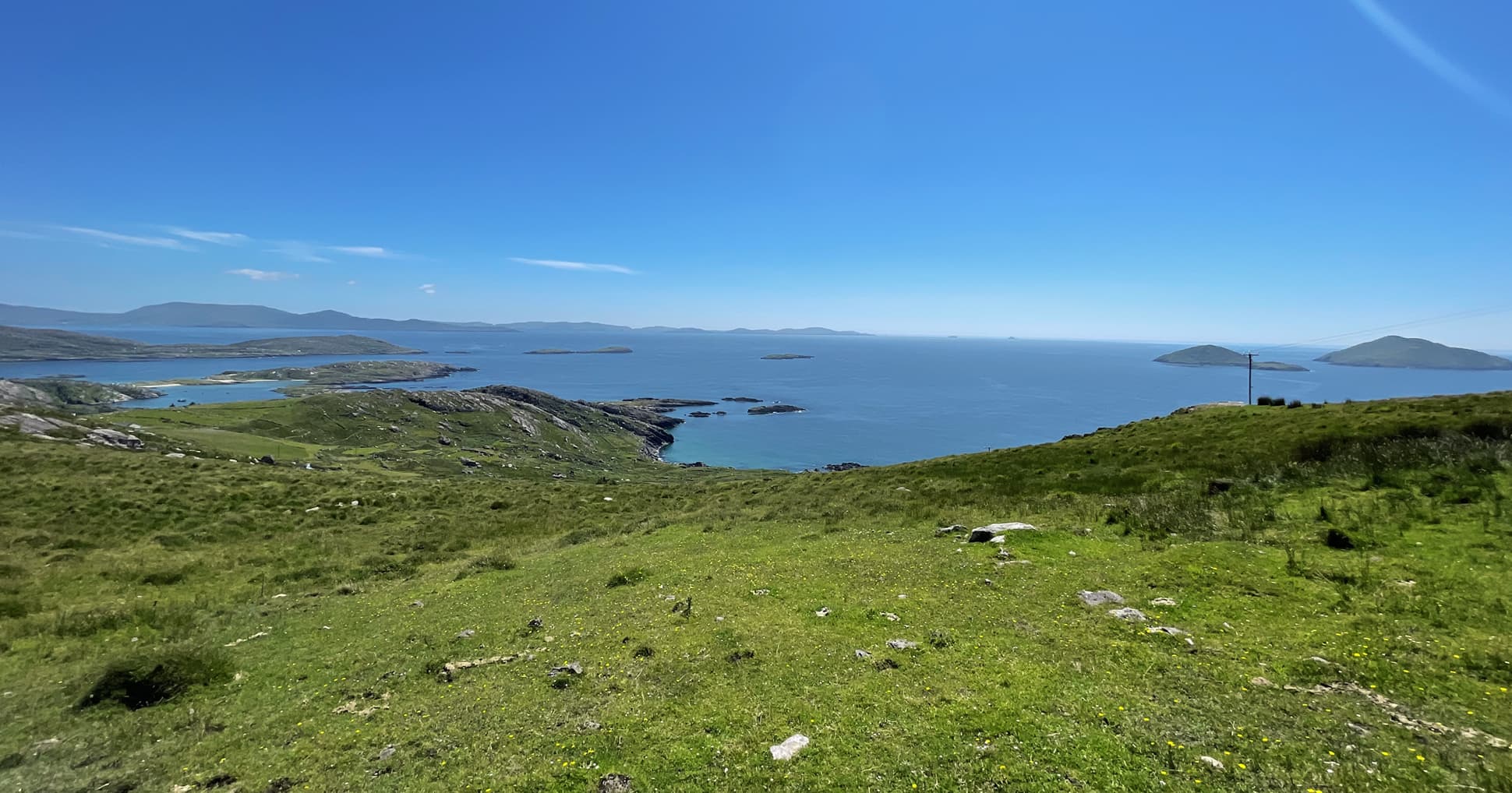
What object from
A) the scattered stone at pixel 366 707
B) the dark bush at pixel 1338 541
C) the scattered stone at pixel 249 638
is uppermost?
the dark bush at pixel 1338 541

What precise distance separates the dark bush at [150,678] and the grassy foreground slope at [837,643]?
8 cm

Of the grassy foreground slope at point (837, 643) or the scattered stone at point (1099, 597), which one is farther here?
the scattered stone at point (1099, 597)

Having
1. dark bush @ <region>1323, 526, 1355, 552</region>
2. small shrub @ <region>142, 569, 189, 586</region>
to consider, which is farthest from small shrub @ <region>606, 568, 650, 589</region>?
dark bush @ <region>1323, 526, 1355, 552</region>

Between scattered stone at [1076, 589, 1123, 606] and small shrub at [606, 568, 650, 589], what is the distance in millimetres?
13435

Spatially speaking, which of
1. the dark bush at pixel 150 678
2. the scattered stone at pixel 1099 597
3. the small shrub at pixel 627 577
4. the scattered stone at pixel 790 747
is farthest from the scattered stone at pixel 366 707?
the scattered stone at pixel 1099 597

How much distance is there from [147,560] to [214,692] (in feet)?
55.1

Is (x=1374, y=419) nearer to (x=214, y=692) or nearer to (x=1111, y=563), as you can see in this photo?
(x=1111, y=563)

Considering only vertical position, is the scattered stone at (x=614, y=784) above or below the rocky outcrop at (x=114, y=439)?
above

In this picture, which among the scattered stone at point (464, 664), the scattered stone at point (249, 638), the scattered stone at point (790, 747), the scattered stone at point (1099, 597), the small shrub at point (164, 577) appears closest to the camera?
the scattered stone at point (790, 747)

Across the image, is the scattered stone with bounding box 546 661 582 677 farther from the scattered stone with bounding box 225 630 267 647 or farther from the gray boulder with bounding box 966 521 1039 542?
the gray boulder with bounding box 966 521 1039 542

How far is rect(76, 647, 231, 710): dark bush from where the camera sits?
41.2 feet

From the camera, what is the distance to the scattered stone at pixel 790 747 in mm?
8945

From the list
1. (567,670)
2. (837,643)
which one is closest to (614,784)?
(567,670)

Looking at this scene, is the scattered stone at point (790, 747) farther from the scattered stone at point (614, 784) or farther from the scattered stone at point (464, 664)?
the scattered stone at point (464, 664)
